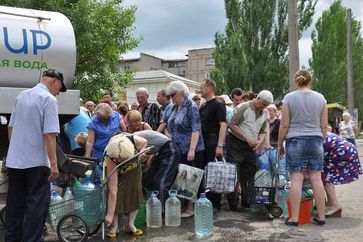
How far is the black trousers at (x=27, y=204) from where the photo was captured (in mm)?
4605

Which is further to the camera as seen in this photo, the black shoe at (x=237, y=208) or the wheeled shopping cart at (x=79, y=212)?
the black shoe at (x=237, y=208)

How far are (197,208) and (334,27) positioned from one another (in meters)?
41.6

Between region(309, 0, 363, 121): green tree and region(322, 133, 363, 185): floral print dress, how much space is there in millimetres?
35148

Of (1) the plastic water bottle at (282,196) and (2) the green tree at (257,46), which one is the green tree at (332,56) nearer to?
(2) the green tree at (257,46)

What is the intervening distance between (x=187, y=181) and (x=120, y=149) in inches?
58.0

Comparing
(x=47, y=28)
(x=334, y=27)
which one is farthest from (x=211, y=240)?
(x=334, y=27)

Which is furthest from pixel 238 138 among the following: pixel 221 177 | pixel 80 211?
pixel 80 211

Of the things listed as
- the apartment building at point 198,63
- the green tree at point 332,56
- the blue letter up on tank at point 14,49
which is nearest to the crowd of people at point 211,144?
the blue letter up on tank at point 14,49

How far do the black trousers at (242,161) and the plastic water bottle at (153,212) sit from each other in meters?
1.45

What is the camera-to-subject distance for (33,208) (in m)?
4.60

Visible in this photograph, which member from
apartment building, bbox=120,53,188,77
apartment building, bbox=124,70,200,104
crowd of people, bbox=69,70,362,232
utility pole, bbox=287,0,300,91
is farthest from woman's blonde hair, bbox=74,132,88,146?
apartment building, bbox=120,53,188,77

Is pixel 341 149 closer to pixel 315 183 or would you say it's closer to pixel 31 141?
pixel 315 183

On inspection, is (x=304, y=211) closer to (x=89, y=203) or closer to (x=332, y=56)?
(x=89, y=203)

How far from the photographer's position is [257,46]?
32438mm
